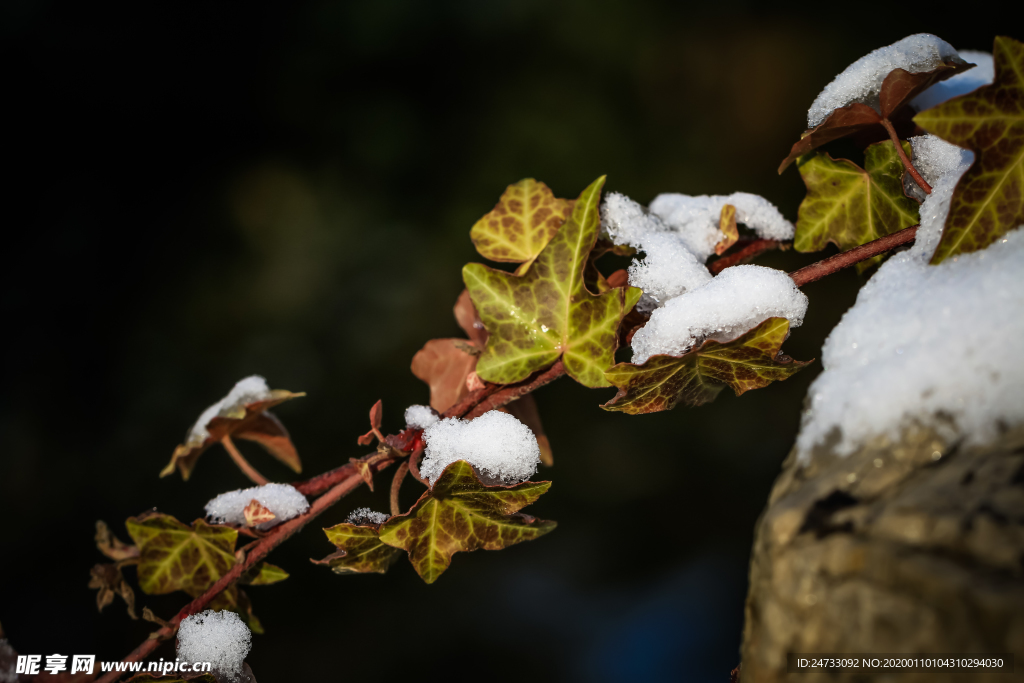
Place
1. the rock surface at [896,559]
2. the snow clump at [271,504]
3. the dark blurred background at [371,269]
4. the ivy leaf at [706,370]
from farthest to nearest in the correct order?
the dark blurred background at [371,269]
the snow clump at [271,504]
the ivy leaf at [706,370]
the rock surface at [896,559]

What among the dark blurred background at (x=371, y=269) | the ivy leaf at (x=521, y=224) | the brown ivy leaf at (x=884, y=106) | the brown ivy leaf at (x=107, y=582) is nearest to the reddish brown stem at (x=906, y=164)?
the brown ivy leaf at (x=884, y=106)

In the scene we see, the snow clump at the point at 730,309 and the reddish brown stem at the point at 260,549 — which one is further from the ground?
the snow clump at the point at 730,309

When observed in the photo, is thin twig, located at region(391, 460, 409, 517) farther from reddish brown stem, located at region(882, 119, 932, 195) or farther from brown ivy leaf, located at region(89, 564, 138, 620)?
reddish brown stem, located at region(882, 119, 932, 195)

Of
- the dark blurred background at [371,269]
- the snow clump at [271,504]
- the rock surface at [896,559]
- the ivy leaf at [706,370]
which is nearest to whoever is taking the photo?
the rock surface at [896,559]

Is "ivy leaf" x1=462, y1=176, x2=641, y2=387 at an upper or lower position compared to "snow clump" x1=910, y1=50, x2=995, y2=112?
lower

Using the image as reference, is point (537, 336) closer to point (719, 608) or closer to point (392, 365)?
point (392, 365)

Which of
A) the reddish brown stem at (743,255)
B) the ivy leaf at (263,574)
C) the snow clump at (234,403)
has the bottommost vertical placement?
the ivy leaf at (263,574)

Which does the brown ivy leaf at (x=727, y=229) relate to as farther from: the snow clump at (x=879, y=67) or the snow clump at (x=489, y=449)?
the snow clump at (x=489, y=449)

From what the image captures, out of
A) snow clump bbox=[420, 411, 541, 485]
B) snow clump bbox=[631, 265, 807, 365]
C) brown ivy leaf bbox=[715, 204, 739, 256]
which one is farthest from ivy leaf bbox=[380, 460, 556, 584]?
brown ivy leaf bbox=[715, 204, 739, 256]

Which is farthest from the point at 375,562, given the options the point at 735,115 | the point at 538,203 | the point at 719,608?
the point at 735,115
